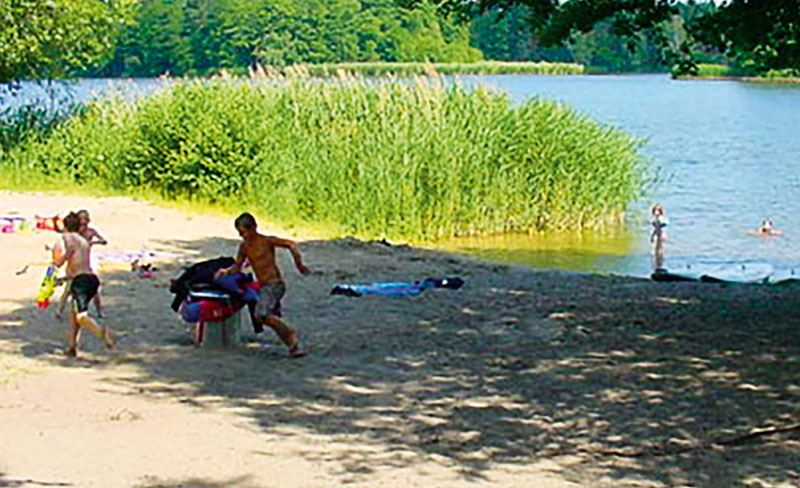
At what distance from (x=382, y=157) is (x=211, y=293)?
11427 mm

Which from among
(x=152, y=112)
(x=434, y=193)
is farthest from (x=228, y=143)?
(x=434, y=193)

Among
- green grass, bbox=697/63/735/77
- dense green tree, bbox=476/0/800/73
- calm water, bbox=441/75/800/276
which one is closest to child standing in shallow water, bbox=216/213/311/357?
dense green tree, bbox=476/0/800/73

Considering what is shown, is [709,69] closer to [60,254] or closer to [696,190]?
[696,190]

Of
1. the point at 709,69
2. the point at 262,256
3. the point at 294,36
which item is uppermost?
the point at 294,36

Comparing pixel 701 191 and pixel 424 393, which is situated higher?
pixel 424 393

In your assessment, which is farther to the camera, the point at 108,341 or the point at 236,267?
the point at 108,341

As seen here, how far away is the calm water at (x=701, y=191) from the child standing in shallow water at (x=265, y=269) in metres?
9.59

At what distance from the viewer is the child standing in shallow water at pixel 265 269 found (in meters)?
10.6

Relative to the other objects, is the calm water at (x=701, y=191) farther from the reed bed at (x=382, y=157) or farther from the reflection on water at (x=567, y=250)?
the reed bed at (x=382, y=157)

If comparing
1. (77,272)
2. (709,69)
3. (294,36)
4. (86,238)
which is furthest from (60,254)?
(294,36)

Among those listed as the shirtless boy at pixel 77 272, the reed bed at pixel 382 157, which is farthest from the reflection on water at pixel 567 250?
the shirtless boy at pixel 77 272

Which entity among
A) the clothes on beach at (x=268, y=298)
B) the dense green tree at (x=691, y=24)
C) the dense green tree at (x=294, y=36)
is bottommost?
the clothes on beach at (x=268, y=298)

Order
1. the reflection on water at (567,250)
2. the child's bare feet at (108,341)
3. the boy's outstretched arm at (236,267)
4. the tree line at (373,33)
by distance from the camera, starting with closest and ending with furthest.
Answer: the tree line at (373,33) < the boy's outstretched arm at (236,267) < the child's bare feet at (108,341) < the reflection on water at (567,250)

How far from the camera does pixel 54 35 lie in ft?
82.2
